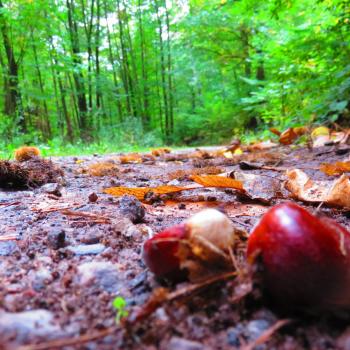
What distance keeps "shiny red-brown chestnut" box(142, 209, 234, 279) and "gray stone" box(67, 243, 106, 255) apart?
0.32 metres

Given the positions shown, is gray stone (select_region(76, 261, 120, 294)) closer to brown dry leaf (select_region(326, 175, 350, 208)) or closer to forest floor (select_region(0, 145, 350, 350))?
forest floor (select_region(0, 145, 350, 350))

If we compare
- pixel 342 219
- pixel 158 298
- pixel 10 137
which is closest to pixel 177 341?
pixel 158 298

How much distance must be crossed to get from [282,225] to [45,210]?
125cm

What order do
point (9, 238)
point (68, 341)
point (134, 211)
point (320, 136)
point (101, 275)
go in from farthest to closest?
point (320, 136), point (134, 211), point (9, 238), point (101, 275), point (68, 341)

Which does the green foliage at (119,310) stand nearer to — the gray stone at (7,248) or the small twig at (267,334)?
the small twig at (267,334)

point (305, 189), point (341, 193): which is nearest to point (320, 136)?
point (305, 189)

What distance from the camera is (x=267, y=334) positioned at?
A: 575 mm

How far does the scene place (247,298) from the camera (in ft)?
2.12

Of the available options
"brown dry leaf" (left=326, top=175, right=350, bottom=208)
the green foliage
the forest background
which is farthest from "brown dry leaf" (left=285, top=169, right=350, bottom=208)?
the forest background

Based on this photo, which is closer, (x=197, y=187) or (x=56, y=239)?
A: (x=56, y=239)

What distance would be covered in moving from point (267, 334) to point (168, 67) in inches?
995

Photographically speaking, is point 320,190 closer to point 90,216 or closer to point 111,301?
point 90,216

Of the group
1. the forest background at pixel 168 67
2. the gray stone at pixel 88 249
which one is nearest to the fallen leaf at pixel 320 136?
the forest background at pixel 168 67

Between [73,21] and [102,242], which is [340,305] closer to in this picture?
[102,242]
